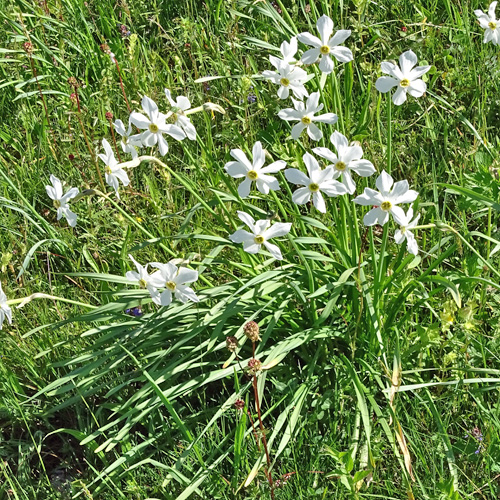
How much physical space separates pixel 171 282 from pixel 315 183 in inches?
18.9

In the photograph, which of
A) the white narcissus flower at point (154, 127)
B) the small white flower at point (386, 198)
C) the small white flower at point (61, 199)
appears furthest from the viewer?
the small white flower at point (61, 199)

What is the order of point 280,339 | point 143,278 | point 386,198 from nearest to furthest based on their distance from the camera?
point 386,198
point 143,278
point 280,339

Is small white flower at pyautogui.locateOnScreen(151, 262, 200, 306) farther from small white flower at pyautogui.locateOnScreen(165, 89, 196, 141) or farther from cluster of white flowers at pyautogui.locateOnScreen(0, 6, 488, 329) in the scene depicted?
small white flower at pyautogui.locateOnScreen(165, 89, 196, 141)

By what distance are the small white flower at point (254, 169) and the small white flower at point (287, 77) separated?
26 cm

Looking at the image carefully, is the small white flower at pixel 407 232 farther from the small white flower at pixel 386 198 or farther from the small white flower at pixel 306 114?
the small white flower at pixel 306 114

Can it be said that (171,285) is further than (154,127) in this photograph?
No

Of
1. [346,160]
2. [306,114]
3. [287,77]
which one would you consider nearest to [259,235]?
[346,160]

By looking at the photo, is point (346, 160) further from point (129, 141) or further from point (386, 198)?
point (129, 141)

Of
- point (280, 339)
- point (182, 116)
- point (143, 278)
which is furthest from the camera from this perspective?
point (280, 339)

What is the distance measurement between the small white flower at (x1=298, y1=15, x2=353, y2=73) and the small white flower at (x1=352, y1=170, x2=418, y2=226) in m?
0.41

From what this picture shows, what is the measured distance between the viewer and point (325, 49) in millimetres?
1909

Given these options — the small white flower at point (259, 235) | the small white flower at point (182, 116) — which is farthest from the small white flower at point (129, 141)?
the small white flower at point (259, 235)

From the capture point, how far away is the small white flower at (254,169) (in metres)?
1.80

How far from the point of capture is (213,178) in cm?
259
